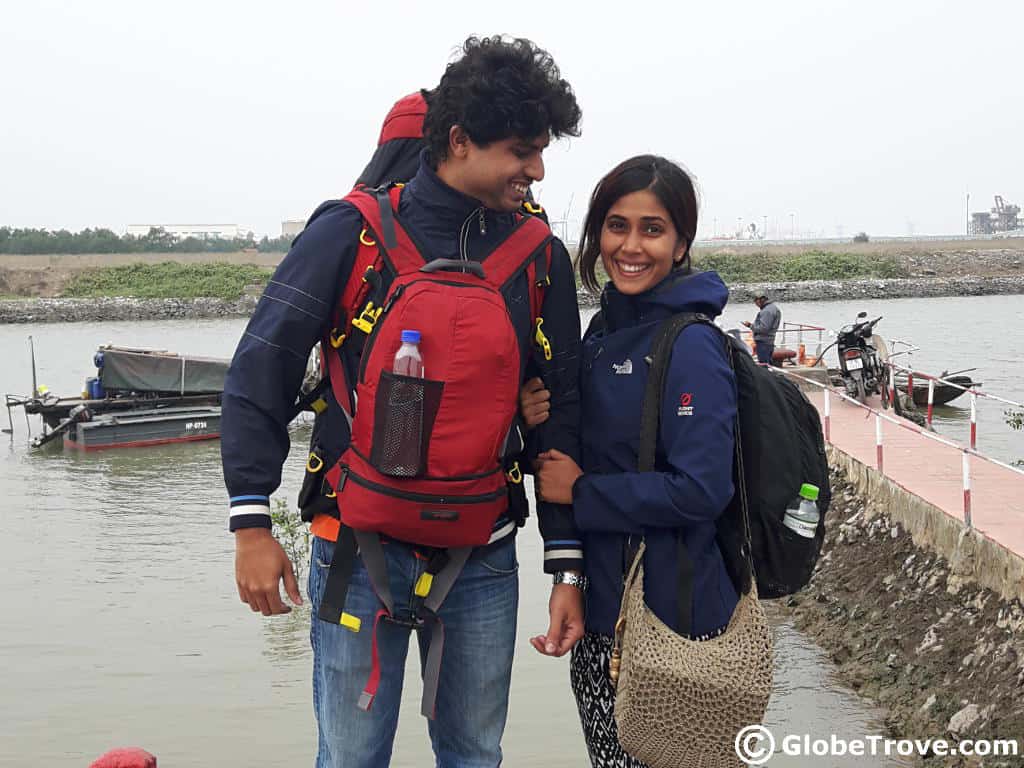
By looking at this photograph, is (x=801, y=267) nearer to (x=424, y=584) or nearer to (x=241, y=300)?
(x=241, y=300)

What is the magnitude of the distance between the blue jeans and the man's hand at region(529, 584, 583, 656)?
0.10 metres

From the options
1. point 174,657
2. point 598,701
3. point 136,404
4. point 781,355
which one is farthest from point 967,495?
point 136,404

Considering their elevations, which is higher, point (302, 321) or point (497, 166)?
point (497, 166)

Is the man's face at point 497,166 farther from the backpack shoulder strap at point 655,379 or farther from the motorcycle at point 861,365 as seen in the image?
the motorcycle at point 861,365

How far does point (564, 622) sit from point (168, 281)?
3090 inches

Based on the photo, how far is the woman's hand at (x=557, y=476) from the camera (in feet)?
9.59

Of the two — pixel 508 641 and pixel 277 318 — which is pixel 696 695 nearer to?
pixel 508 641

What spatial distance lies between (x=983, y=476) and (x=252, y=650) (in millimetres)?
5420

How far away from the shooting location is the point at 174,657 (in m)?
8.79

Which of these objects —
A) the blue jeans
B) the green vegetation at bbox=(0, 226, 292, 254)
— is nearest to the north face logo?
the blue jeans

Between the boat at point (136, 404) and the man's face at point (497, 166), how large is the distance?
1874 cm

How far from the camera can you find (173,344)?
45.2 metres

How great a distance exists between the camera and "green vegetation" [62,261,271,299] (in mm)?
74375

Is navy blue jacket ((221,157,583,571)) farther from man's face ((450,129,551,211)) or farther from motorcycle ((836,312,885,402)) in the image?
motorcycle ((836,312,885,402))
